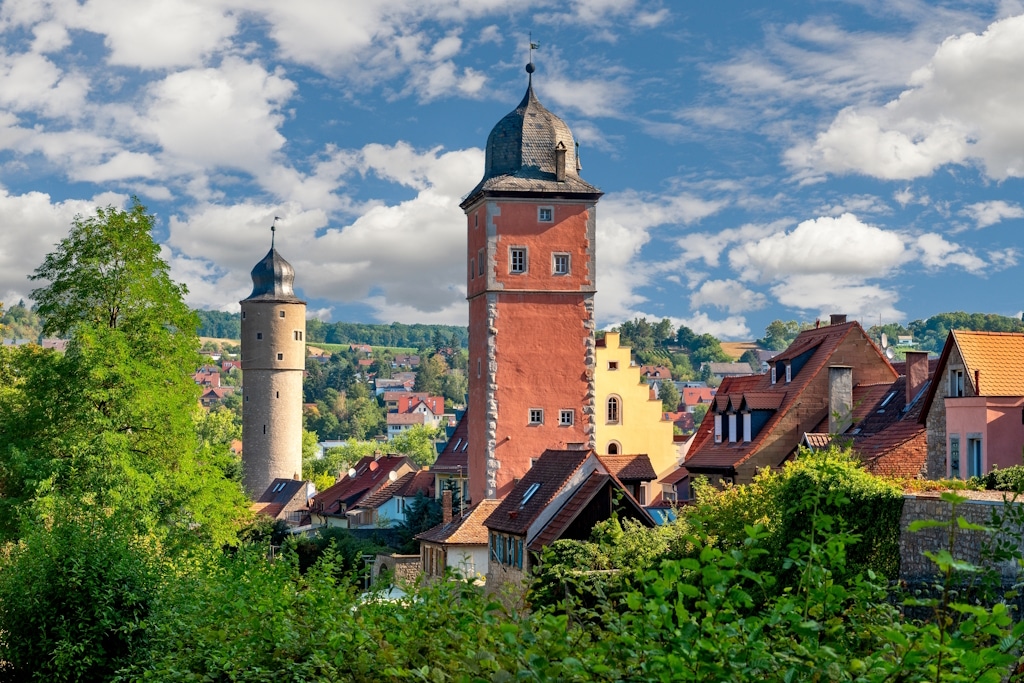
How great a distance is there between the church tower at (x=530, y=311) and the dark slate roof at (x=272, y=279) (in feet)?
162

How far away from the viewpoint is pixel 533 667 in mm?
5660

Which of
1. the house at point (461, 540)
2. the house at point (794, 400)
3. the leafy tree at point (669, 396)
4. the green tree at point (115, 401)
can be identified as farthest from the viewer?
the leafy tree at point (669, 396)

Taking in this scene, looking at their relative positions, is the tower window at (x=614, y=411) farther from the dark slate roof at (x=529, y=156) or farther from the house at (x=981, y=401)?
the house at (x=981, y=401)

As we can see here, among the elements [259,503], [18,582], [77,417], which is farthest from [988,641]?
[259,503]

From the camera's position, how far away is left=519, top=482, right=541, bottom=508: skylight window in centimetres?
2998

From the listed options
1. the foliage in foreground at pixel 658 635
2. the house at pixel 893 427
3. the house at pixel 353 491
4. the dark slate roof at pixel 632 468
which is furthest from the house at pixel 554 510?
the house at pixel 353 491

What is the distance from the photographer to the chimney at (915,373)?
98.7ft

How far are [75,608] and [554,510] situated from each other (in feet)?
47.4

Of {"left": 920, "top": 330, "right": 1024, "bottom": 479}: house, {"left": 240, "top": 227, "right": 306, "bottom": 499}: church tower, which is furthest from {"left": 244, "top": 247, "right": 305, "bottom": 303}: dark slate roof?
{"left": 920, "top": 330, "right": 1024, "bottom": 479}: house

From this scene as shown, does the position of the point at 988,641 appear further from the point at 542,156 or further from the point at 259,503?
the point at 259,503

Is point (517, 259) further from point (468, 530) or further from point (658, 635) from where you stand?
point (658, 635)

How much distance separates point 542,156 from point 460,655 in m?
34.0

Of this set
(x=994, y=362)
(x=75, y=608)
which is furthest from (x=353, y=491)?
(x=75, y=608)

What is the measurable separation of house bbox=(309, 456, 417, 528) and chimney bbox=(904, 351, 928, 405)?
4235 cm
